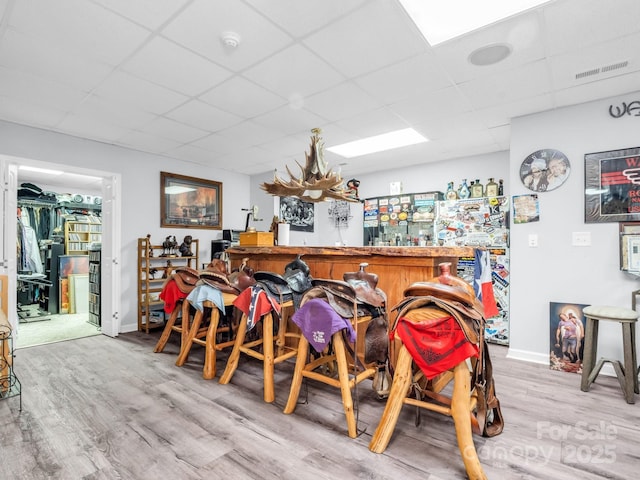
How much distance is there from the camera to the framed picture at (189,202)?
17.1ft

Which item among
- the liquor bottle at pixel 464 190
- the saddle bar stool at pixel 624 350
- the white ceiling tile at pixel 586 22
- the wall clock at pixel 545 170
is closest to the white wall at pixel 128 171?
the liquor bottle at pixel 464 190

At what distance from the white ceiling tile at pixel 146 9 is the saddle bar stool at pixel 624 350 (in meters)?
3.88

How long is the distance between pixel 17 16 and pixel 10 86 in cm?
126

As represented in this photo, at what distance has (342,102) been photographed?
329 cm

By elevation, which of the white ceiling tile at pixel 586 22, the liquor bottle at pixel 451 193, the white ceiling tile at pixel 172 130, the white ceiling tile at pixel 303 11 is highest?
the white ceiling tile at pixel 303 11

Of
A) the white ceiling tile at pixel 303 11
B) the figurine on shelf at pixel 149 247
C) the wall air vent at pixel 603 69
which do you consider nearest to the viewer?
the white ceiling tile at pixel 303 11

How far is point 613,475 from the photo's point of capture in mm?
1699

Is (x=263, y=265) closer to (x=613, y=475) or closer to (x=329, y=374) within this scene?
(x=329, y=374)

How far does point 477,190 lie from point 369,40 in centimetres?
342

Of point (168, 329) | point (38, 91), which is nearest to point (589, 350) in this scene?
point (168, 329)

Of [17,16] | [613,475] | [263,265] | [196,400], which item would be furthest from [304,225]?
[613,475]

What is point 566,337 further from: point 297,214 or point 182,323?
point 297,214

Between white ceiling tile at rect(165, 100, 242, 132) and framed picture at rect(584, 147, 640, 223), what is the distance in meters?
3.75

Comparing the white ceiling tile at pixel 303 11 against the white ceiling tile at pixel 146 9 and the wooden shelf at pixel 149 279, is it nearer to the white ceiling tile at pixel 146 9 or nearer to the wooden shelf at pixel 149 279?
the white ceiling tile at pixel 146 9
